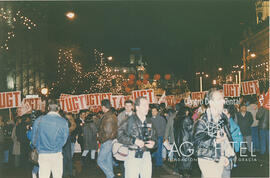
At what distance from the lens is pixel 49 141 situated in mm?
7176

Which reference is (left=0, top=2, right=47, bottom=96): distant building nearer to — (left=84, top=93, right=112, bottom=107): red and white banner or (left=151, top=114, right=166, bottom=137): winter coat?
(left=84, top=93, right=112, bottom=107): red and white banner

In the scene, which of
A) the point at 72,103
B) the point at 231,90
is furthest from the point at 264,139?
the point at 72,103

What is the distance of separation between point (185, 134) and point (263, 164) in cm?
429

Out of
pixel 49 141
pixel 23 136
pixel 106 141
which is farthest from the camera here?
pixel 23 136

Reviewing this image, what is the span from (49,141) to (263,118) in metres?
9.73

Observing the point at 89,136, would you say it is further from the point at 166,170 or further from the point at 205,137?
the point at 205,137

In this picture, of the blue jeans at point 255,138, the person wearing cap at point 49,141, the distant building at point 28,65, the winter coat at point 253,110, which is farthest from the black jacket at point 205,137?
the distant building at point 28,65

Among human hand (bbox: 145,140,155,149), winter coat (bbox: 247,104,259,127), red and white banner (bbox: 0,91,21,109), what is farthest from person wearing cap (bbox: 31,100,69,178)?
winter coat (bbox: 247,104,259,127)

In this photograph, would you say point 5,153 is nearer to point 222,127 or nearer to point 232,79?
point 222,127

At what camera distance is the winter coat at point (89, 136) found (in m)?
15.0

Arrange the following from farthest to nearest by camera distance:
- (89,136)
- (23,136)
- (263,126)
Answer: (89,136), (263,126), (23,136)

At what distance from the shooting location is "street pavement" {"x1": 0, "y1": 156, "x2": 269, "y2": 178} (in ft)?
36.5

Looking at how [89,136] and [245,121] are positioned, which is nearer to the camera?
[245,121]

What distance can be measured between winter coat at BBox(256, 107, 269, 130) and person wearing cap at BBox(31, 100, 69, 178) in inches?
365
